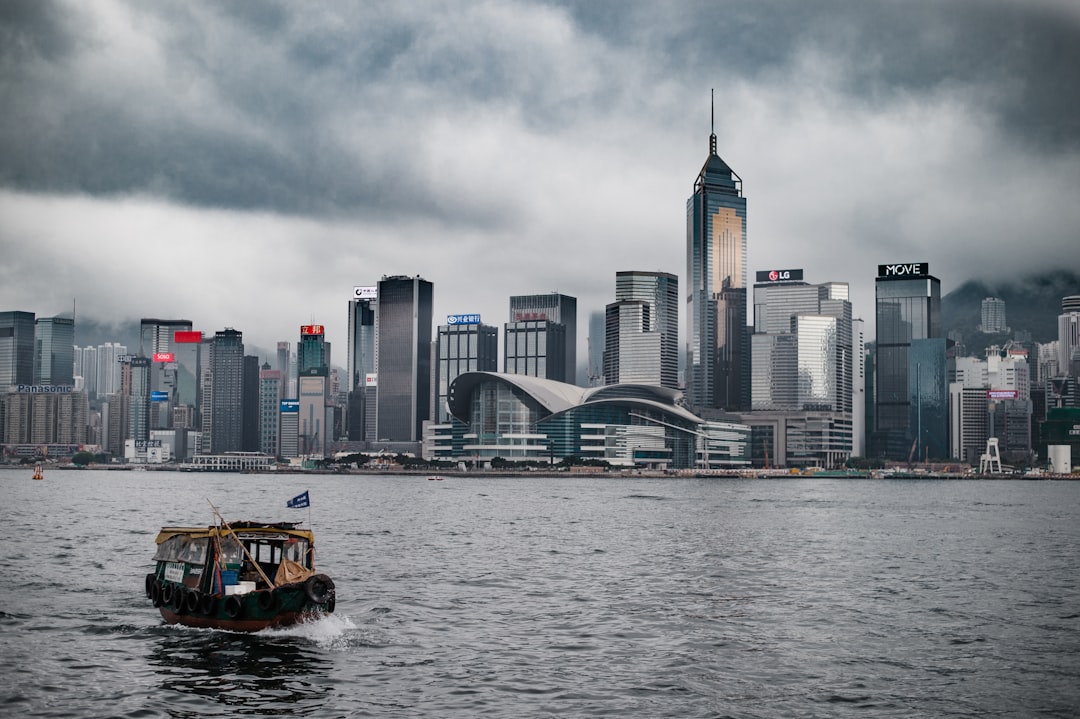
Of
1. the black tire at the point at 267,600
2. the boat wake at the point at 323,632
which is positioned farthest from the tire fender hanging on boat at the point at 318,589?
the black tire at the point at 267,600

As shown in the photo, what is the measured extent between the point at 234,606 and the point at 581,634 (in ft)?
44.5

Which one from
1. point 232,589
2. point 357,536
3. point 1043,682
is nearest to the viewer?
point 1043,682

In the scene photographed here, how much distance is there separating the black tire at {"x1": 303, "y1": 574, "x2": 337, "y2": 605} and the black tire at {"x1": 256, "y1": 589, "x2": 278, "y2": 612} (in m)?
1.21

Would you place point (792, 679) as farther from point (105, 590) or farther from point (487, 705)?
point (105, 590)

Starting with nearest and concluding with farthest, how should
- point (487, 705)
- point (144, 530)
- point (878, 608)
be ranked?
point (487, 705), point (878, 608), point (144, 530)

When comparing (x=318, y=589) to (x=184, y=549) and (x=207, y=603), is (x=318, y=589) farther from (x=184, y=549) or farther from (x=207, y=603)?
(x=184, y=549)

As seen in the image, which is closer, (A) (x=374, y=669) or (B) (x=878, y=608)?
(A) (x=374, y=669)

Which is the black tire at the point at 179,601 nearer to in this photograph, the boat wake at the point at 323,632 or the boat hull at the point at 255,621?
the boat hull at the point at 255,621

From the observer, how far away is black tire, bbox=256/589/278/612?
139 ft

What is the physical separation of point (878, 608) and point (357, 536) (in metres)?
47.3

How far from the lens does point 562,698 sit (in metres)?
34.3

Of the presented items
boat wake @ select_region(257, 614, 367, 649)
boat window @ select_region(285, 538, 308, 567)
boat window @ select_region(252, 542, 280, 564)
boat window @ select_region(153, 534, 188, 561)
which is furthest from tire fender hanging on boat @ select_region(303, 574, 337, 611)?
boat window @ select_region(153, 534, 188, 561)

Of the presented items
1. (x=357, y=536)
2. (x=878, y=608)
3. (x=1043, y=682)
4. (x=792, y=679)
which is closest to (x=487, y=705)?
(x=792, y=679)

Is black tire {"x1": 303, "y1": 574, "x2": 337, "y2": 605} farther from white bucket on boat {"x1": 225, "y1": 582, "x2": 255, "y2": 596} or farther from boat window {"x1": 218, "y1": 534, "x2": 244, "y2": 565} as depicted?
boat window {"x1": 218, "y1": 534, "x2": 244, "y2": 565}
